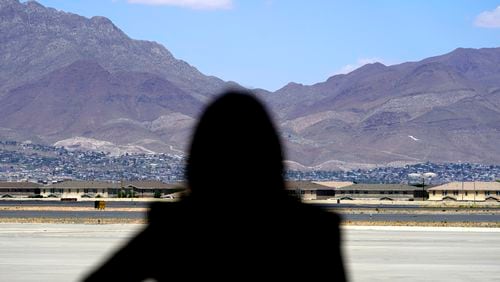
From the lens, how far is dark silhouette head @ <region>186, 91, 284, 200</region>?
3330 millimetres

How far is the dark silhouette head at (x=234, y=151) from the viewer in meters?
3.33

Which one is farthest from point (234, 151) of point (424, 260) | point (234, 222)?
point (424, 260)

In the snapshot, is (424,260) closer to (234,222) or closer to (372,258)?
(372,258)

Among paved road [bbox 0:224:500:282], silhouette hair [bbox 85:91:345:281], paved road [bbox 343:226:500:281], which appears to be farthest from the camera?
paved road [bbox 343:226:500:281]

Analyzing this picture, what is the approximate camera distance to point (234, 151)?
3.43m

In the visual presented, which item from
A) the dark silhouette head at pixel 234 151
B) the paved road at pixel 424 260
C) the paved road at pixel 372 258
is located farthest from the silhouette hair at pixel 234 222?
the paved road at pixel 372 258

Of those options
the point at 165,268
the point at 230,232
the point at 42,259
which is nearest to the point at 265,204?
the point at 230,232

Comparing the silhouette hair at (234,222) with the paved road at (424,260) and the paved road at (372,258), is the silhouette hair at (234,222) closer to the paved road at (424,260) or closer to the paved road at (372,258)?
the paved road at (424,260)

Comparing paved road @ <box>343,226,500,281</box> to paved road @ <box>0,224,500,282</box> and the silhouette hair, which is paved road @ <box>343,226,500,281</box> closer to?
paved road @ <box>0,224,500,282</box>

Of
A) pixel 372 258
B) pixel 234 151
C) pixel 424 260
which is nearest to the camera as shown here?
pixel 234 151

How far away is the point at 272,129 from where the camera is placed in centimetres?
329

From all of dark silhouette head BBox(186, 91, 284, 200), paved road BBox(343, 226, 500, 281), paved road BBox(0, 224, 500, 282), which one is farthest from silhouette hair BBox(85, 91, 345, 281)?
paved road BBox(0, 224, 500, 282)

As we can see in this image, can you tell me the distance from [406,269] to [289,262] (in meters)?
23.7

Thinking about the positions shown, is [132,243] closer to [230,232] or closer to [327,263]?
[230,232]
